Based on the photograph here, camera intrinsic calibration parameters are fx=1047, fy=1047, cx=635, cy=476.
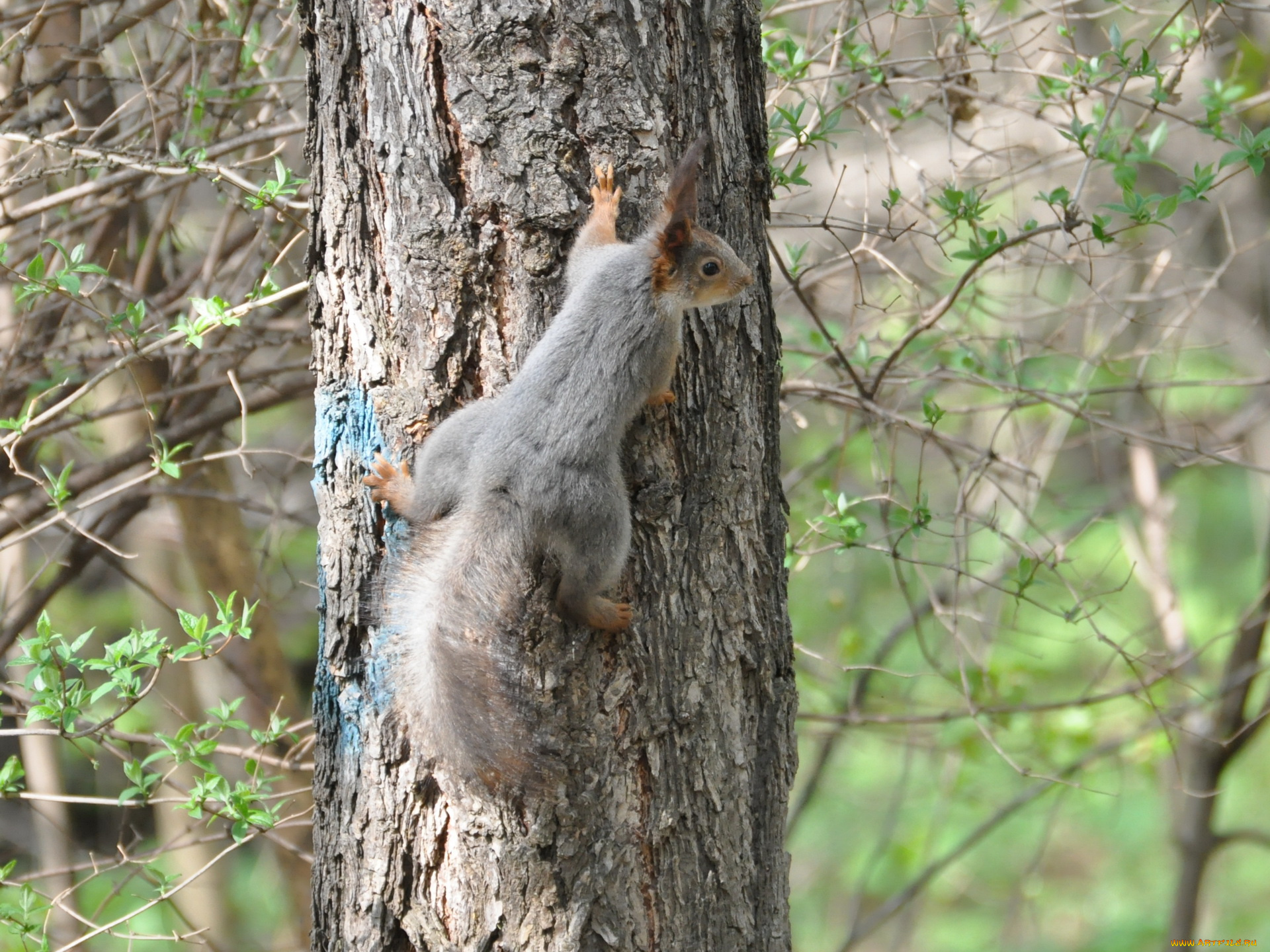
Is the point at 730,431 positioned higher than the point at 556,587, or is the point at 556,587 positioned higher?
the point at 730,431

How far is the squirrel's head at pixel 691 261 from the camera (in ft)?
6.20

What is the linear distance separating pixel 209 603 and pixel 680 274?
3403 mm

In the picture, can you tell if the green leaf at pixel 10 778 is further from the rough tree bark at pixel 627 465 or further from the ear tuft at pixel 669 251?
the ear tuft at pixel 669 251

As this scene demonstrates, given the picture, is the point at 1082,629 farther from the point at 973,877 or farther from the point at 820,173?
the point at 820,173

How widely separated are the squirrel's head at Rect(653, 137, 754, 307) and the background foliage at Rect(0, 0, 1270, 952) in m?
0.56

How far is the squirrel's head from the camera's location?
1.89 meters

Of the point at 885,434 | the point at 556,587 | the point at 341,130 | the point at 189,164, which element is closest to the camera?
the point at 556,587

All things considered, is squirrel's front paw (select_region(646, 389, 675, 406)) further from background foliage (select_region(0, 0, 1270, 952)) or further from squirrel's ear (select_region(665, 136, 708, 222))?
background foliage (select_region(0, 0, 1270, 952))

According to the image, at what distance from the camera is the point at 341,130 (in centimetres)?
194

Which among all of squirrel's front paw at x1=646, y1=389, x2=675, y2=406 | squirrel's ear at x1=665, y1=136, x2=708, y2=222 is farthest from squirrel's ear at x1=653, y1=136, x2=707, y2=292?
squirrel's front paw at x1=646, y1=389, x2=675, y2=406

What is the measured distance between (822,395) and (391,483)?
1500mm

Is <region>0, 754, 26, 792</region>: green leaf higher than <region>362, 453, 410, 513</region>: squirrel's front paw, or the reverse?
<region>362, 453, 410, 513</region>: squirrel's front paw

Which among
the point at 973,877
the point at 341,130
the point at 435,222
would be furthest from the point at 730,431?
the point at 973,877

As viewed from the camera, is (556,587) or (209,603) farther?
A: (209,603)
